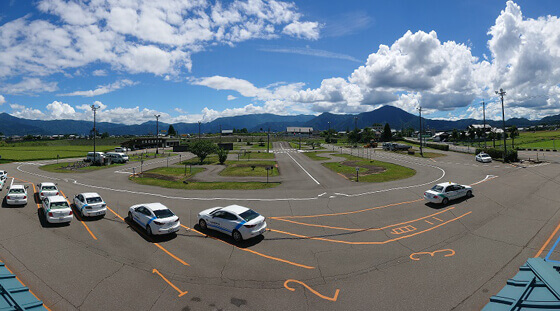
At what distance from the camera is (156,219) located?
14.6 metres

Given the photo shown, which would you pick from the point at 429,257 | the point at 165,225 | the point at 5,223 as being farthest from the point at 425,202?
the point at 5,223

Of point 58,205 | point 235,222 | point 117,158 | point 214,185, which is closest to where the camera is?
point 235,222

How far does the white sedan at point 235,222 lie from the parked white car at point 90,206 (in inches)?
309

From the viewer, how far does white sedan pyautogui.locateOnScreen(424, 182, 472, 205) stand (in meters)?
20.6

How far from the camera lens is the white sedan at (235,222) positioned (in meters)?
13.8

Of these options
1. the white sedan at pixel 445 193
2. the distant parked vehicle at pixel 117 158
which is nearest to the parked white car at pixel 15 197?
the white sedan at pixel 445 193

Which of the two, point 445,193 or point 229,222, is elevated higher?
point 445,193

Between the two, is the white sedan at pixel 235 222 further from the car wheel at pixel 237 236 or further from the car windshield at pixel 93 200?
the car windshield at pixel 93 200

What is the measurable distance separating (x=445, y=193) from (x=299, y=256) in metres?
15.1

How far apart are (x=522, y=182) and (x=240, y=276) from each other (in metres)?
33.6

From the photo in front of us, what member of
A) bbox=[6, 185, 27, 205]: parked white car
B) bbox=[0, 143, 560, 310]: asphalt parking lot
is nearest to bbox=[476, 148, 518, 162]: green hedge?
bbox=[0, 143, 560, 310]: asphalt parking lot

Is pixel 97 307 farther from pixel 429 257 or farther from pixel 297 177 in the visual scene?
pixel 297 177

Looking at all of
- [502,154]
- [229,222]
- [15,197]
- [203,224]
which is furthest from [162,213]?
[502,154]

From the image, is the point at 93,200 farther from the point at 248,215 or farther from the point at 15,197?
the point at 248,215
